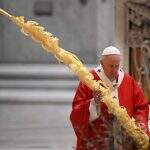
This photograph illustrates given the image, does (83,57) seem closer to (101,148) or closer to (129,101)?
(129,101)

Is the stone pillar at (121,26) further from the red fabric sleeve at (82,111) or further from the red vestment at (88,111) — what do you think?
the red fabric sleeve at (82,111)

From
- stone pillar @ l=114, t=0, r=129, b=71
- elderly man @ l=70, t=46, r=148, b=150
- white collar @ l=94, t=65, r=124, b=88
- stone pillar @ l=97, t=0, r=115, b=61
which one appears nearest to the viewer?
elderly man @ l=70, t=46, r=148, b=150

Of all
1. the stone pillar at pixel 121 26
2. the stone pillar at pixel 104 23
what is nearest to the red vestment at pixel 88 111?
the stone pillar at pixel 121 26

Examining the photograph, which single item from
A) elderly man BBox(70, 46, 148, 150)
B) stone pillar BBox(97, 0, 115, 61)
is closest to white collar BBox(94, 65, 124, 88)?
elderly man BBox(70, 46, 148, 150)

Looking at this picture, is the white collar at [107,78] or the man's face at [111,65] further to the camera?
the white collar at [107,78]

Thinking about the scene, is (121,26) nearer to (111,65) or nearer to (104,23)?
(104,23)

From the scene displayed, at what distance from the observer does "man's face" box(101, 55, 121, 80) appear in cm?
514

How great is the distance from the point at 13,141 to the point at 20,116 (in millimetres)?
1204

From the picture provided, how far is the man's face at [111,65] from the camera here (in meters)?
5.14

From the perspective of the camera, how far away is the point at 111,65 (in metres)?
5.16

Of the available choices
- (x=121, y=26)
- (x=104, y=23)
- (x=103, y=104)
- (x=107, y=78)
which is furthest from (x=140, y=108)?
(x=104, y=23)

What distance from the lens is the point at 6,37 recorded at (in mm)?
10250

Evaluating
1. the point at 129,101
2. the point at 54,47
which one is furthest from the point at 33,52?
the point at 54,47

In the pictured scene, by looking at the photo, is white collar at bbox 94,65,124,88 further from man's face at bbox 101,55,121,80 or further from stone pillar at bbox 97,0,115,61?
stone pillar at bbox 97,0,115,61
